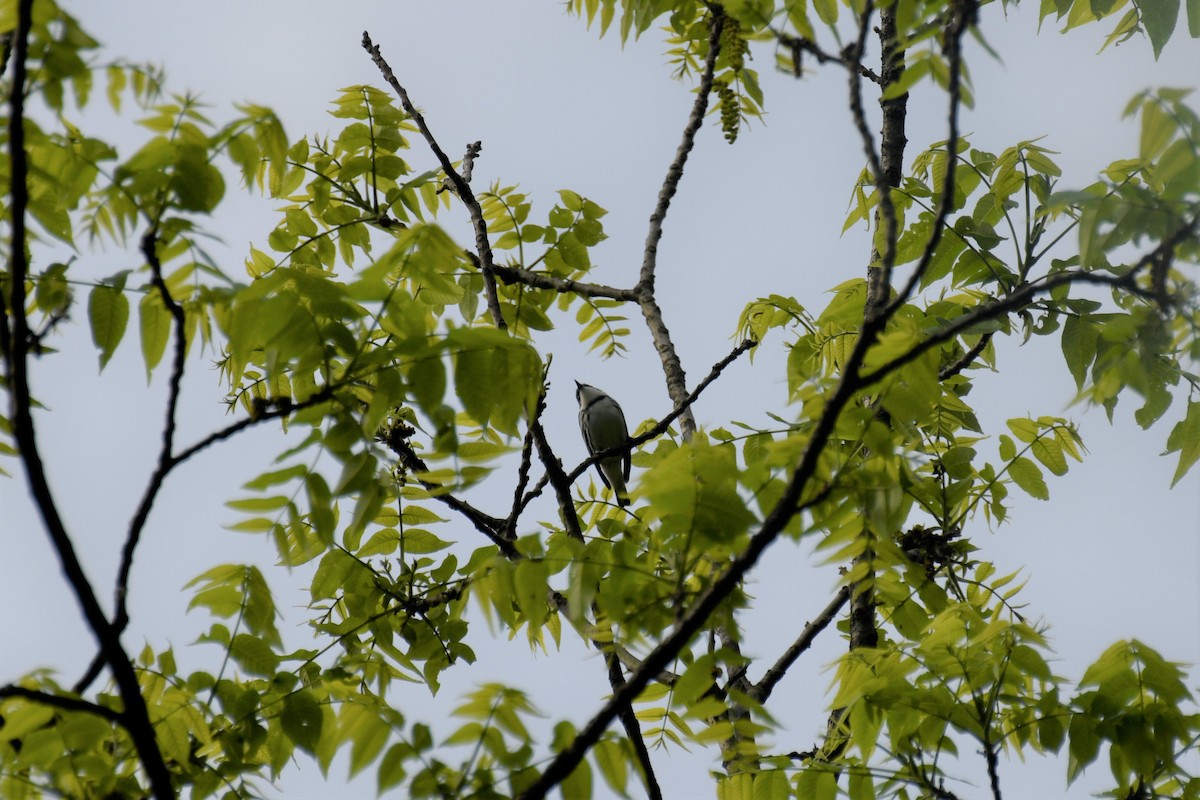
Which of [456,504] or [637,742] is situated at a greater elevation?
[456,504]

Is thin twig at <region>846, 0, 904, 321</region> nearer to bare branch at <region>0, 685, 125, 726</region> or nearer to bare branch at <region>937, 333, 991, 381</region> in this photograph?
bare branch at <region>0, 685, 125, 726</region>

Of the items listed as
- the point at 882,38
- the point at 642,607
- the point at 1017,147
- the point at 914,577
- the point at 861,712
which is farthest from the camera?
the point at 882,38

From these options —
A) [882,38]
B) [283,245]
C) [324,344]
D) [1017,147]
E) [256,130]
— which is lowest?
[324,344]

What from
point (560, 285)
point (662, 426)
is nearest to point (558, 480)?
point (662, 426)

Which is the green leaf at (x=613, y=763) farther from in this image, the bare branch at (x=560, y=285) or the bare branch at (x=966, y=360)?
the bare branch at (x=966, y=360)

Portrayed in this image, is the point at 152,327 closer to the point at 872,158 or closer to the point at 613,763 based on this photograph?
the point at 613,763

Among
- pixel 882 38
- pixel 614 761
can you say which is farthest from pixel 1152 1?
pixel 614 761

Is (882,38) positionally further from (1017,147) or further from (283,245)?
(283,245)

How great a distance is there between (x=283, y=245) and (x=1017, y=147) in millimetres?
3206

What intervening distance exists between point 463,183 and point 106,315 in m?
2.00

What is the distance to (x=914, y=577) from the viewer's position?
128 inches

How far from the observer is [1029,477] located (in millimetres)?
4086

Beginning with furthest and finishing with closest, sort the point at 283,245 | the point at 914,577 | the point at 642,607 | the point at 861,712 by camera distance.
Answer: the point at 283,245 → the point at 914,577 → the point at 861,712 → the point at 642,607

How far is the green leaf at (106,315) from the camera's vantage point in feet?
8.09
